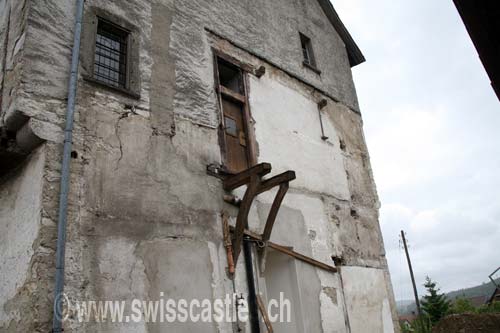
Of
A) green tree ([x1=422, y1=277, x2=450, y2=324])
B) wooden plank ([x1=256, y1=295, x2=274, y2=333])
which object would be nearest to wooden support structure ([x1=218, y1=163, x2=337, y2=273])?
wooden plank ([x1=256, y1=295, x2=274, y2=333])

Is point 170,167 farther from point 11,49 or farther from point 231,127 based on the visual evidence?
point 11,49

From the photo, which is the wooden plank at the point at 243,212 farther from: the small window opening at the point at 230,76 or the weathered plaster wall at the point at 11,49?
the weathered plaster wall at the point at 11,49

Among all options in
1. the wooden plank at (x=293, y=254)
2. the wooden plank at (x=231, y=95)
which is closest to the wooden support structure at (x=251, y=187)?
the wooden plank at (x=293, y=254)

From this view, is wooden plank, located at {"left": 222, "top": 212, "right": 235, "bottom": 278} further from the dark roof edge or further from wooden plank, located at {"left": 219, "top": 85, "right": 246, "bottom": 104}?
the dark roof edge

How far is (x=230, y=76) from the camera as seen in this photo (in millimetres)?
7906

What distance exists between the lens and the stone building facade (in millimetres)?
4539

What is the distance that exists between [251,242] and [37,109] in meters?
3.44

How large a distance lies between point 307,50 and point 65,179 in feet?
24.2

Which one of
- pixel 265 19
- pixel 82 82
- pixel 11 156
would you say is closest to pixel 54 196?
pixel 11 156

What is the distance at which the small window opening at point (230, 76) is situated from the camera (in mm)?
7627

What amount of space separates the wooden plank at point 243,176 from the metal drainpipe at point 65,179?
2.39m

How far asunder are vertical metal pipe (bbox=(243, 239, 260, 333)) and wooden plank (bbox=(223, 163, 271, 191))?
85 cm

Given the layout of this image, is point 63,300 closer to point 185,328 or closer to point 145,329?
point 145,329

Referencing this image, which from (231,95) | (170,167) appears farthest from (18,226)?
(231,95)
